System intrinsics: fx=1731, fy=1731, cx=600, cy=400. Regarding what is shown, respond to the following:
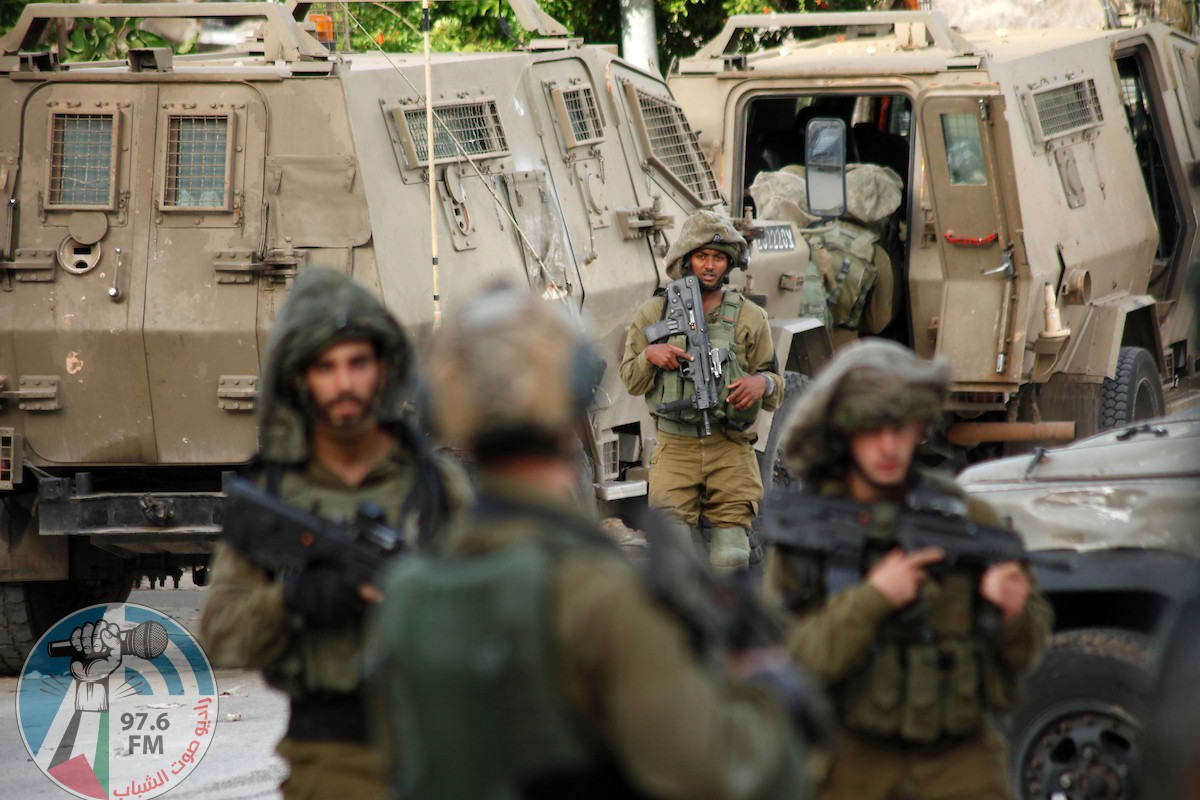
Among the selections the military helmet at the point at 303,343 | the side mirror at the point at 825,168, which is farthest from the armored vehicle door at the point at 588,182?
the military helmet at the point at 303,343

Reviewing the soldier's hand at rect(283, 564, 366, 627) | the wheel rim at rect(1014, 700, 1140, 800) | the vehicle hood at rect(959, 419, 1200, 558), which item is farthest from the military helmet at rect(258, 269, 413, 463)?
the wheel rim at rect(1014, 700, 1140, 800)

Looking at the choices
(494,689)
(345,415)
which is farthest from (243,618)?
(494,689)

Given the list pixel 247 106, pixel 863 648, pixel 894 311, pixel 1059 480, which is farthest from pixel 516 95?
pixel 863 648

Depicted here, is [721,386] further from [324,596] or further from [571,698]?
[571,698]

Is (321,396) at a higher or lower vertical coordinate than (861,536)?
higher

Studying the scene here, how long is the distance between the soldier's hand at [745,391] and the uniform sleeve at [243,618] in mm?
3913

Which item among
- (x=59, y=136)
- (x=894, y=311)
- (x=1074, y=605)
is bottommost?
(x=1074, y=605)

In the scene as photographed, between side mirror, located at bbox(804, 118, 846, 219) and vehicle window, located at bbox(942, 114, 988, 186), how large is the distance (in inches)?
26.8

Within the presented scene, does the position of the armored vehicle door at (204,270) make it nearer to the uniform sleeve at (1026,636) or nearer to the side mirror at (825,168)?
the side mirror at (825,168)

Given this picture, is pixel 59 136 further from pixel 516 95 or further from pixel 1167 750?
pixel 1167 750

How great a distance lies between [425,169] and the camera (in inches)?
282

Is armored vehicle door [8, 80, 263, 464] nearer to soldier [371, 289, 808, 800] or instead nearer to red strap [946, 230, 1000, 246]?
red strap [946, 230, 1000, 246]

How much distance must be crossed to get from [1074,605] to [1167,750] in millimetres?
2096

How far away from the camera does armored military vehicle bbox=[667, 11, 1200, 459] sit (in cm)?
948
